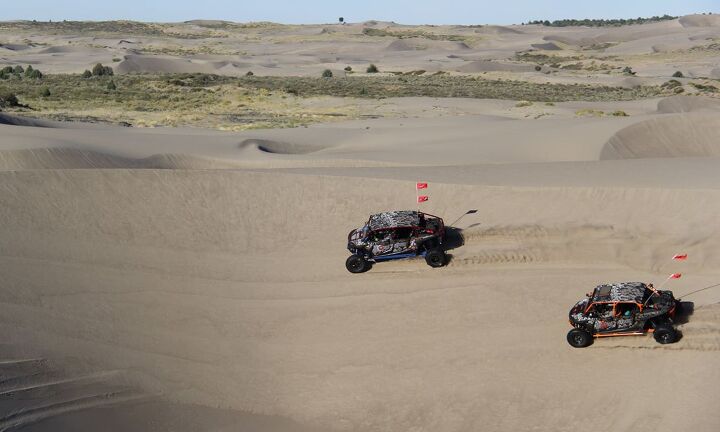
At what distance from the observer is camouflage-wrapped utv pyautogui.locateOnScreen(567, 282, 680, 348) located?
506 inches

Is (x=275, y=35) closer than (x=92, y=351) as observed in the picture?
No

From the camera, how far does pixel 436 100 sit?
46.9 m

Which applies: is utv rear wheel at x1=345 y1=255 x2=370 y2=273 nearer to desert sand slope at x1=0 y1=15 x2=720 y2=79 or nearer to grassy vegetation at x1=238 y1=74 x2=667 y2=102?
grassy vegetation at x1=238 y1=74 x2=667 y2=102

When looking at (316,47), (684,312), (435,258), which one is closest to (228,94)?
(435,258)

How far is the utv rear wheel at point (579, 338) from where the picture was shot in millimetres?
13062

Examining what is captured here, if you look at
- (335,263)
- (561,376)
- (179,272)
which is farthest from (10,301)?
(561,376)

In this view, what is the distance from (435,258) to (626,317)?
Answer: 4386mm

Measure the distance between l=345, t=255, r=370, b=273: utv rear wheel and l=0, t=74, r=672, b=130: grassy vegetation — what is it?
75.3 feet

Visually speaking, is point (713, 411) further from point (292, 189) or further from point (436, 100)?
point (436, 100)

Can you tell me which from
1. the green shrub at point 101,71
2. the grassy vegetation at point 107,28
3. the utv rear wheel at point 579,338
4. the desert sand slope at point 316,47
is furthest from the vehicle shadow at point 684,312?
the grassy vegetation at point 107,28

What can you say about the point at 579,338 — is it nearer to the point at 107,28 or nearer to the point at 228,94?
the point at 228,94

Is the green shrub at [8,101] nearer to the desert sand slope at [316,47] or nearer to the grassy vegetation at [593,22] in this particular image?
the desert sand slope at [316,47]

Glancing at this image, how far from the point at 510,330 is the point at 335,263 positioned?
4673 mm

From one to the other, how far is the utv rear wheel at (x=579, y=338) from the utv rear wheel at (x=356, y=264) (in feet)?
16.0
